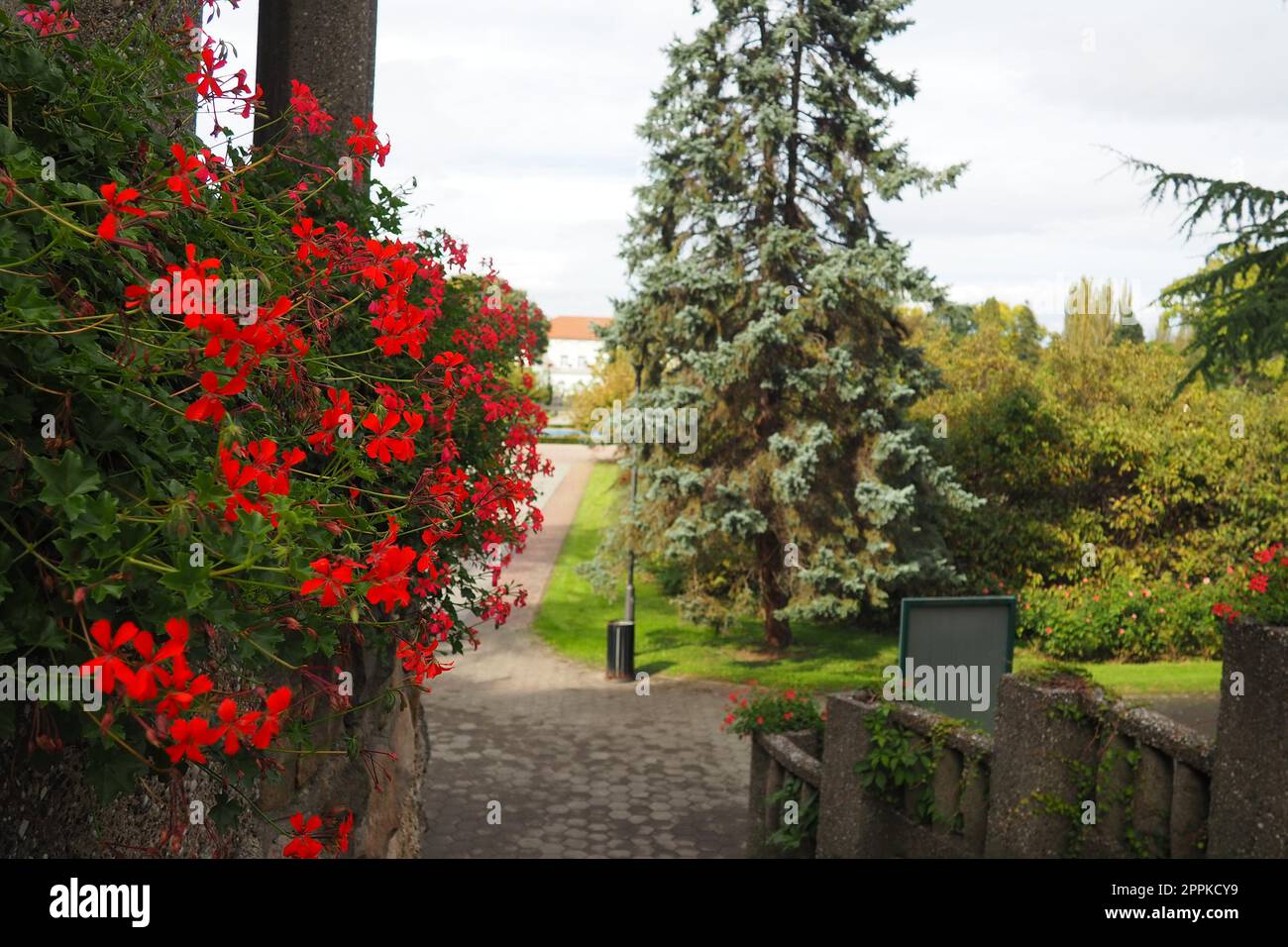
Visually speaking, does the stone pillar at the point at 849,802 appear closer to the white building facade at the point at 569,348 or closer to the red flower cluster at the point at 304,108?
the red flower cluster at the point at 304,108

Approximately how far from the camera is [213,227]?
3039 mm

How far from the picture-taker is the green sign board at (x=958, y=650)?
30.8 feet

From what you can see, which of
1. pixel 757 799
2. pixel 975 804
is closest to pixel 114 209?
pixel 975 804

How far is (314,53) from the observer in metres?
5.91

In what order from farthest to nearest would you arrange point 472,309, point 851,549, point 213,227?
1. point 851,549
2. point 472,309
3. point 213,227

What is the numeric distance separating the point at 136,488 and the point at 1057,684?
5266mm

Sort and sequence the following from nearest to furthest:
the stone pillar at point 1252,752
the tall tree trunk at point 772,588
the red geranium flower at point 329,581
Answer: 1. the red geranium flower at point 329,581
2. the stone pillar at point 1252,752
3. the tall tree trunk at point 772,588

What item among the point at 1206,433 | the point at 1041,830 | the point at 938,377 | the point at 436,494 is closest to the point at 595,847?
the point at 1041,830

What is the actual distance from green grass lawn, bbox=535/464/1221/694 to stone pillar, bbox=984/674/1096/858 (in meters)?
8.49

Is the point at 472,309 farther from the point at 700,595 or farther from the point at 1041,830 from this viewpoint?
the point at 700,595

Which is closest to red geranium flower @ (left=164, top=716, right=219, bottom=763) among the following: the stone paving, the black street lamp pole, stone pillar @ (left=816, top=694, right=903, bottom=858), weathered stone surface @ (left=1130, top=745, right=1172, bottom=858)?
weathered stone surface @ (left=1130, top=745, right=1172, bottom=858)

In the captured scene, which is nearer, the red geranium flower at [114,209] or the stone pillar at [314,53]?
the red geranium flower at [114,209]

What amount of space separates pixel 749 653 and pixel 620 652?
2.78 m

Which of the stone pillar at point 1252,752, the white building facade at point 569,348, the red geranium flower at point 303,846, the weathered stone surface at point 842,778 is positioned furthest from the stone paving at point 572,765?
→ the white building facade at point 569,348
